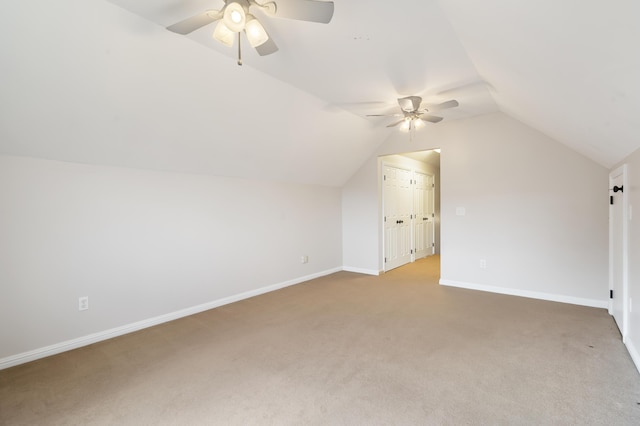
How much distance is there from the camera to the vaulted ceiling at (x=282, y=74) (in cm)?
166

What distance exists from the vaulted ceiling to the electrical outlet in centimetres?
132

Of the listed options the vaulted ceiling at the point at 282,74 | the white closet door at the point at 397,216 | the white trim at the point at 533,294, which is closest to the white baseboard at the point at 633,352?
the white trim at the point at 533,294

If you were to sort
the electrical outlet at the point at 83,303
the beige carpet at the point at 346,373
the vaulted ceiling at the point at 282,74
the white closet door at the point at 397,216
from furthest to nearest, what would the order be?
1. the white closet door at the point at 397,216
2. the electrical outlet at the point at 83,303
3. the beige carpet at the point at 346,373
4. the vaulted ceiling at the point at 282,74

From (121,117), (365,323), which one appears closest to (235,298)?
(365,323)

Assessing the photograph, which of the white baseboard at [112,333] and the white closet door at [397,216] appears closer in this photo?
the white baseboard at [112,333]

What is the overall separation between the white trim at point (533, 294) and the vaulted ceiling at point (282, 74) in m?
1.73

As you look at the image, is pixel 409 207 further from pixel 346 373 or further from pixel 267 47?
pixel 267 47

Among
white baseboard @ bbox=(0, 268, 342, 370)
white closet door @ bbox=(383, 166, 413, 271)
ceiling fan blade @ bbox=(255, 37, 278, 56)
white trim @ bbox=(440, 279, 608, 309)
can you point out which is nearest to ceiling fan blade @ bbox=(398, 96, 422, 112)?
ceiling fan blade @ bbox=(255, 37, 278, 56)

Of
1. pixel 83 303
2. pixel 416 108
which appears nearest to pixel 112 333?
pixel 83 303

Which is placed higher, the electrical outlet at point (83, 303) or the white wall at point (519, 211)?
the white wall at point (519, 211)

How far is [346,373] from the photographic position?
2.28 metres

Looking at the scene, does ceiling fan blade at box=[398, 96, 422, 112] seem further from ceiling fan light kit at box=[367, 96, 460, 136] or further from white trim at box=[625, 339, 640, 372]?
white trim at box=[625, 339, 640, 372]

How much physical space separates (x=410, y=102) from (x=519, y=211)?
2.31 meters

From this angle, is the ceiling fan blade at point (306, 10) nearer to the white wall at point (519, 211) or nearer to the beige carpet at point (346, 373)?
the beige carpet at point (346, 373)
